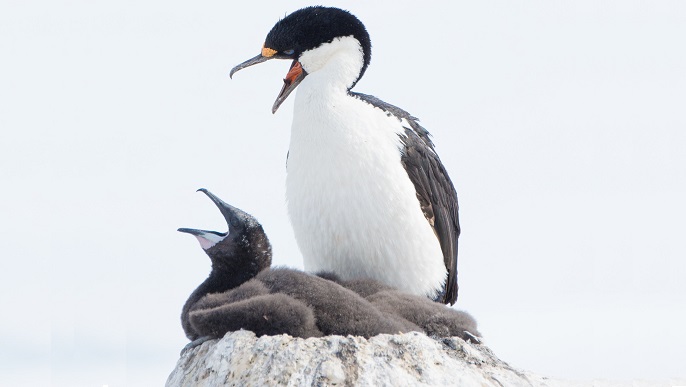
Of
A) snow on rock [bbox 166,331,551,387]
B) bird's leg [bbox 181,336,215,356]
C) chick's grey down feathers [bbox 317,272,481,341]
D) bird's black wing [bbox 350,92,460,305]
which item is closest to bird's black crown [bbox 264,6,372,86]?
bird's black wing [bbox 350,92,460,305]

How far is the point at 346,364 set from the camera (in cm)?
524

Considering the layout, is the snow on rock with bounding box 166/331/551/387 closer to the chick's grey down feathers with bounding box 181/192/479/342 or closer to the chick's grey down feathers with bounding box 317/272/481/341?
the chick's grey down feathers with bounding box 181/192/479/342

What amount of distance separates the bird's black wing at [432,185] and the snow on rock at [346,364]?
6.80 feet

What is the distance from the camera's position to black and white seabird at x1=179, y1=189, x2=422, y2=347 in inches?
217

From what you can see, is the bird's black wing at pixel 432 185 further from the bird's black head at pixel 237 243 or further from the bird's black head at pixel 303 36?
the bird's black head at pixel 237 243

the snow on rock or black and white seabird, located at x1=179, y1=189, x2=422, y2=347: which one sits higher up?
black and white seabird, located at x1=179, y1=189, x2=422, y2=347

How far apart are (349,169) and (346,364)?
2094mm

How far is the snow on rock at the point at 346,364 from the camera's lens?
519 cm

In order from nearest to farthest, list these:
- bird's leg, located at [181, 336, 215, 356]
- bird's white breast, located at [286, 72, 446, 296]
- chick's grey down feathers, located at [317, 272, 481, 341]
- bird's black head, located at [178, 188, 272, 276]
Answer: bird's leg, located at [181, 336, 215, 356] < chick's grey down feathers, located at [317, 272, 481, 341] < bird's black head, located at [178, 188, 272, 276] < bird's white breast, located at [286, 72, 446, 296]

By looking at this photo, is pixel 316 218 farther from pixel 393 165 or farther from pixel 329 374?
pixel 329 374

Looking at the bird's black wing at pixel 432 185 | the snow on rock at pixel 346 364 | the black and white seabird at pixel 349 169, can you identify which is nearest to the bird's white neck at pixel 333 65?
the black and white seabird at pixel 349 169


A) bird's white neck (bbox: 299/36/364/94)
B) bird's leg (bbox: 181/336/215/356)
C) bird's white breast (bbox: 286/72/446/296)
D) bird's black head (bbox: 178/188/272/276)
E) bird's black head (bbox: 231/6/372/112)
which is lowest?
bird's leg (bbox: 181/336/215/356)

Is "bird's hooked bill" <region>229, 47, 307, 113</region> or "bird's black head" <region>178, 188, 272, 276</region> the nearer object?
"bird's black head" <region>178, 188, 272, 276</region>

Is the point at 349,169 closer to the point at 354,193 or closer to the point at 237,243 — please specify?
the point at 354,193
